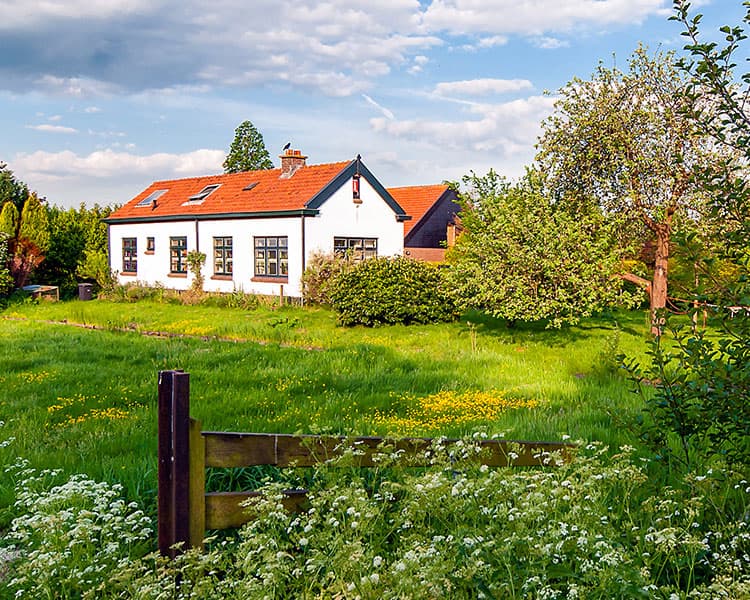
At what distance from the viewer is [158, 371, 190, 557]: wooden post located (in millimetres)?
3592

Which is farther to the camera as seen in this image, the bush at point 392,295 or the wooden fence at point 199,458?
the bush at point 392,295

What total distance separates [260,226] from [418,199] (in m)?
17.5

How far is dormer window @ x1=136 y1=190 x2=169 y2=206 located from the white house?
0.16m

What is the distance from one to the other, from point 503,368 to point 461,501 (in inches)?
303

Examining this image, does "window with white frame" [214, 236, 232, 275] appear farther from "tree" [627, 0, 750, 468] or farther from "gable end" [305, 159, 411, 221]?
"tree" [627, 0, 750, 468]

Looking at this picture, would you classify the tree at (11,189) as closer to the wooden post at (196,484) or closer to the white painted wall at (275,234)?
the white painted wall at (275,234)

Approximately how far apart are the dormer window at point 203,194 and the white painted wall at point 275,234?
4.02 ft

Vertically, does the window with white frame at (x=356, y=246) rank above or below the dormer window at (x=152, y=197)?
below

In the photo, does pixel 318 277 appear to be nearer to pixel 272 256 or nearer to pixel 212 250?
pixel 272 256

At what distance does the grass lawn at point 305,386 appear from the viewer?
6.60 meters

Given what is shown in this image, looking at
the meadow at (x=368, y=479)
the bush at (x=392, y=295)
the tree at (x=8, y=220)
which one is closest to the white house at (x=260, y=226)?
the tree at (x=8, y=220)

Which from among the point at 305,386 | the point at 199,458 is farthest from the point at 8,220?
the point at 199,458

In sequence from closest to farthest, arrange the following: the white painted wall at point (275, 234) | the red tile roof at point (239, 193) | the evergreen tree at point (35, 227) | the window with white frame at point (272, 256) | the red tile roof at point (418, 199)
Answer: the white painted wall at point (275, 234) → the window with white frame at point (272, 256) → the red tile roof at point (239, 193) → the evergreen tree at point (35, 227) → the red tile roof at point (418, 199)

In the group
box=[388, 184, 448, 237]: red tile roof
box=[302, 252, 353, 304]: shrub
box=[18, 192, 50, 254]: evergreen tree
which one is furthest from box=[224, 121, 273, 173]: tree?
box=[302, 252, 353, 304]: shrub
